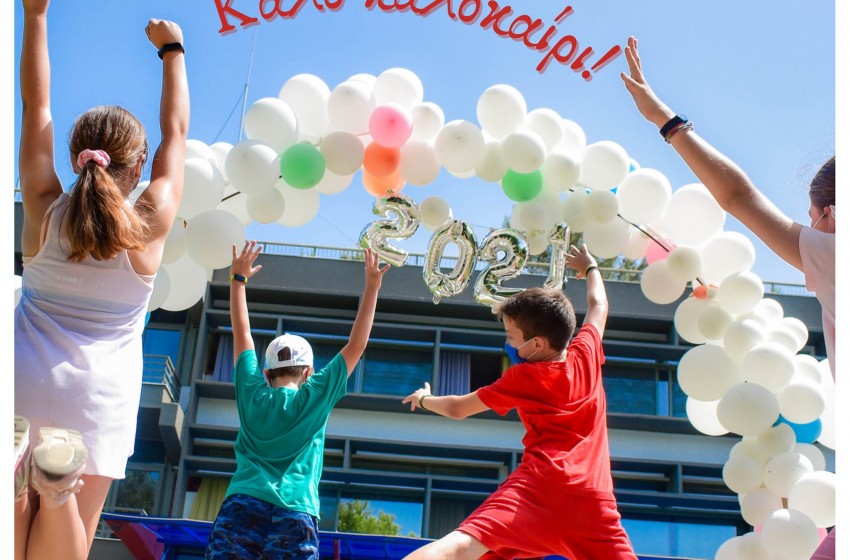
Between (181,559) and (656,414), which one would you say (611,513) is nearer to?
(181,559)

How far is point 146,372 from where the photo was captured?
15.0 metres

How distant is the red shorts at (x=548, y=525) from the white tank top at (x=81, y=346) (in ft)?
4.28

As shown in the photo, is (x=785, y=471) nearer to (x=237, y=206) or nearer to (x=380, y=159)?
(x=380, y=159)

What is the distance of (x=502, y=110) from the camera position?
4.97 meters

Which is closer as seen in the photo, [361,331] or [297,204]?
[361,331]

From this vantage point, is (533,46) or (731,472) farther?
(731,472)

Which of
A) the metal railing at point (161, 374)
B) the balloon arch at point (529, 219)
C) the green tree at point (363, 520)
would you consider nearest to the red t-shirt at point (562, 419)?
the balloon arch at point (529, 219)

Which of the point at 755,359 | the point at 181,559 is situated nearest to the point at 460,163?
the point at 755,359

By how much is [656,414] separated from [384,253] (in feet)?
37.2

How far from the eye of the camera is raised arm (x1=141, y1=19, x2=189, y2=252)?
2174 mm

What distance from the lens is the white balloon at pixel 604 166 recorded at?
4.95 meters

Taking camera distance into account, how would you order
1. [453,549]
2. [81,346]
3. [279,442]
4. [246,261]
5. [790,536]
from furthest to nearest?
1. [790,536]
2. [246,261]
3. [279,442]
4. [453,549]
5. [81,346]

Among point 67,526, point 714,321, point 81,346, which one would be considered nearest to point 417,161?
point 714,321

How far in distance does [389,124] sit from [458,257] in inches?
33.9
